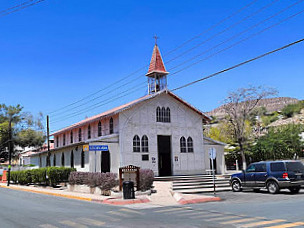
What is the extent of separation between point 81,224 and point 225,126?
54089 millimetres

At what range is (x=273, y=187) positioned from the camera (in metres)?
18.0

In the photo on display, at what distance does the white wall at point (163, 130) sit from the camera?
26984 mm

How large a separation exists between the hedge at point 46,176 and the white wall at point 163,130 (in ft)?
16.8

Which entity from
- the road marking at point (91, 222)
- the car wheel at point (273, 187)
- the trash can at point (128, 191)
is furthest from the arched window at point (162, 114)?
the road marking at point (91, 222)

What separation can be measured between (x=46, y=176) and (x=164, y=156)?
35.6ft

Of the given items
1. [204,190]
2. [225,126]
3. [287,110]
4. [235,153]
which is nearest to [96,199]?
[204,190]

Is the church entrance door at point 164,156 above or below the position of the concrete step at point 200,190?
above

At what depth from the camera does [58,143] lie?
42.8 metres

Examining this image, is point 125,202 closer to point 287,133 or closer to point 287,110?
point 287,133

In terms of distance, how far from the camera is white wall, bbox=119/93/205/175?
2698 centimetres

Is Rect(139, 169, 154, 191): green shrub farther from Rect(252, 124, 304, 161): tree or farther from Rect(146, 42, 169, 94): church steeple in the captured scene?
Rect(252, 124, 304, 161): tree

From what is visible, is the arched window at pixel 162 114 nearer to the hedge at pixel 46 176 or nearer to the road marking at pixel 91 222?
the hedge at pixel 46 176

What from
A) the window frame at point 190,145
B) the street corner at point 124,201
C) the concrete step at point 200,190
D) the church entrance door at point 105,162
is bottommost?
the concrete step at point 200,190

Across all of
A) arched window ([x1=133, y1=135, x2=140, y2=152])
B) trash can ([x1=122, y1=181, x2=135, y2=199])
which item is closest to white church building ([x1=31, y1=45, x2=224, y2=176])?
arched window ([x1=133, y1=135, x2=140, y2=152])
